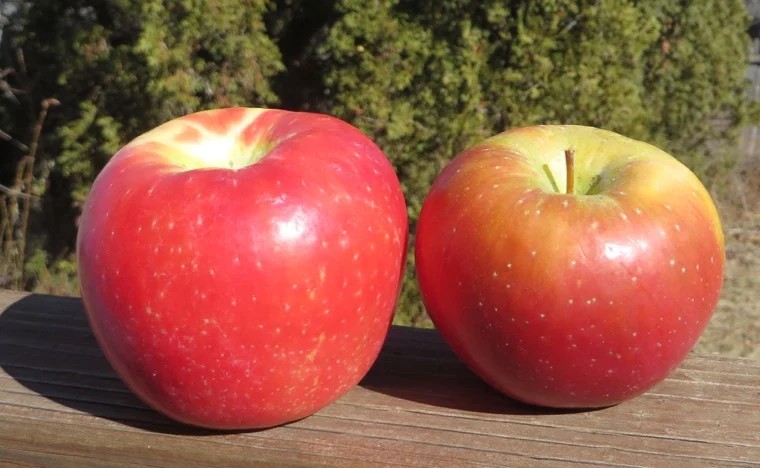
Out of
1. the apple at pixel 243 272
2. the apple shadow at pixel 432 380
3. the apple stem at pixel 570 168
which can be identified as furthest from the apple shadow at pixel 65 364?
the apple stem at pixel 570 168

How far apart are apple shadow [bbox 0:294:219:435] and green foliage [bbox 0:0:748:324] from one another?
1127mm

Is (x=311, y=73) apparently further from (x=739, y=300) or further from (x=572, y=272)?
(x=739, y=300)

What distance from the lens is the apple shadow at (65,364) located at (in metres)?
1.54

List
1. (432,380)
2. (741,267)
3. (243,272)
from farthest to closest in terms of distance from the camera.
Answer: (741,267)
(432,380)
(243,272)

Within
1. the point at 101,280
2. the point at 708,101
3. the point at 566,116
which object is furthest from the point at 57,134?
the point at 708,101

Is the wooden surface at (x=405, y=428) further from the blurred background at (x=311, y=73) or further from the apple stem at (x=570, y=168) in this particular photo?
the blurred background at (x=311, y=73)

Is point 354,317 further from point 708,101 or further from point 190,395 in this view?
point 708,101

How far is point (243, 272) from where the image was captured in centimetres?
128

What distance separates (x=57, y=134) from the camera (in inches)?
130

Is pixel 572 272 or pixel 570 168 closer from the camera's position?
pixel 572 272

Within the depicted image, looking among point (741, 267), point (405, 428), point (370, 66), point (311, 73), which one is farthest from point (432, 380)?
point (741, 267)

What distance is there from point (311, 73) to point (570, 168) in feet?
7.16

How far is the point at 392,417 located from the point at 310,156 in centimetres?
48

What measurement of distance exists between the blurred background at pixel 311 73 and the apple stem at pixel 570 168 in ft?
5.28
